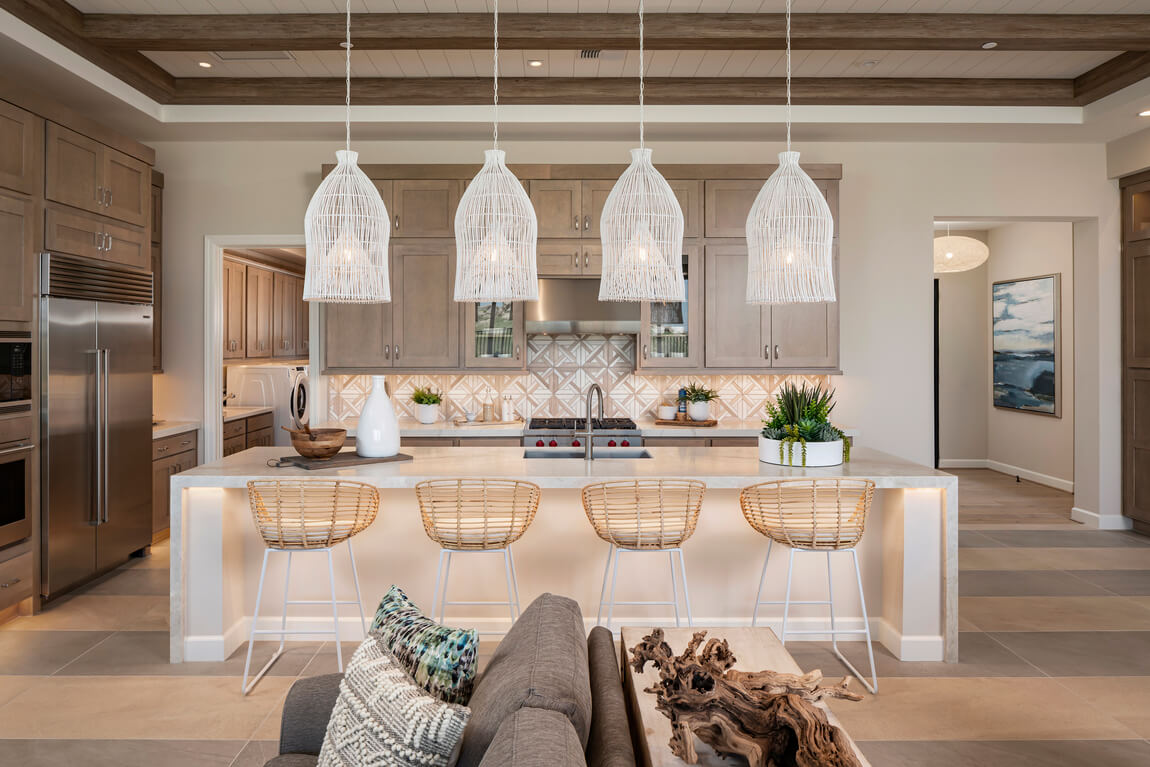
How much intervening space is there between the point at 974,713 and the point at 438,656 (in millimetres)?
2313

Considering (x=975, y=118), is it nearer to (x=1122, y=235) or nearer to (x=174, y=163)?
(x=1122, y=235)

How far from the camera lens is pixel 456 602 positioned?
3496 mm

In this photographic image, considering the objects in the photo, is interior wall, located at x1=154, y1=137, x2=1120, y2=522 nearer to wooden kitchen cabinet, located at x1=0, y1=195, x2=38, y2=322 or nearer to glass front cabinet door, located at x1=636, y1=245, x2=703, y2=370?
glass front cabinet door, located at x1=636, y1=245, x2=703, y2=370

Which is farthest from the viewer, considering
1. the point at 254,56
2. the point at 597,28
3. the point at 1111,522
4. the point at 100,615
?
the point at 1111,522

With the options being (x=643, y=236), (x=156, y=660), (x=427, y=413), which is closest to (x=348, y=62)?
(x=643, y=236)

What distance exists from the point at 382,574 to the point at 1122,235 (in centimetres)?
582

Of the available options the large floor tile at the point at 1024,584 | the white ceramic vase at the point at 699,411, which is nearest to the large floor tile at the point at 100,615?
the white ceramic vase at the point at 699,411

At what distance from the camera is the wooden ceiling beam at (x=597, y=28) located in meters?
4.05

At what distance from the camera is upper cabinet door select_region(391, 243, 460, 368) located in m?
5.34

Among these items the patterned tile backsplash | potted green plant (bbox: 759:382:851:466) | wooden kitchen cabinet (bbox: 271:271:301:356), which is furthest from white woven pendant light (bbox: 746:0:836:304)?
wooden kitchen cabinet (bbox: 271:271:301:356)

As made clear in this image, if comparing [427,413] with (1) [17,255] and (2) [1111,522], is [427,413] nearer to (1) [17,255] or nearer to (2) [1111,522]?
(1) [17,255]

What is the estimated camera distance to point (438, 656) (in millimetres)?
1600

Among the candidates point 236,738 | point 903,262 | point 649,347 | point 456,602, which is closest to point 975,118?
point 903,262

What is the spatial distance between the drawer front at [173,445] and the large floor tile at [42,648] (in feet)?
5.11
